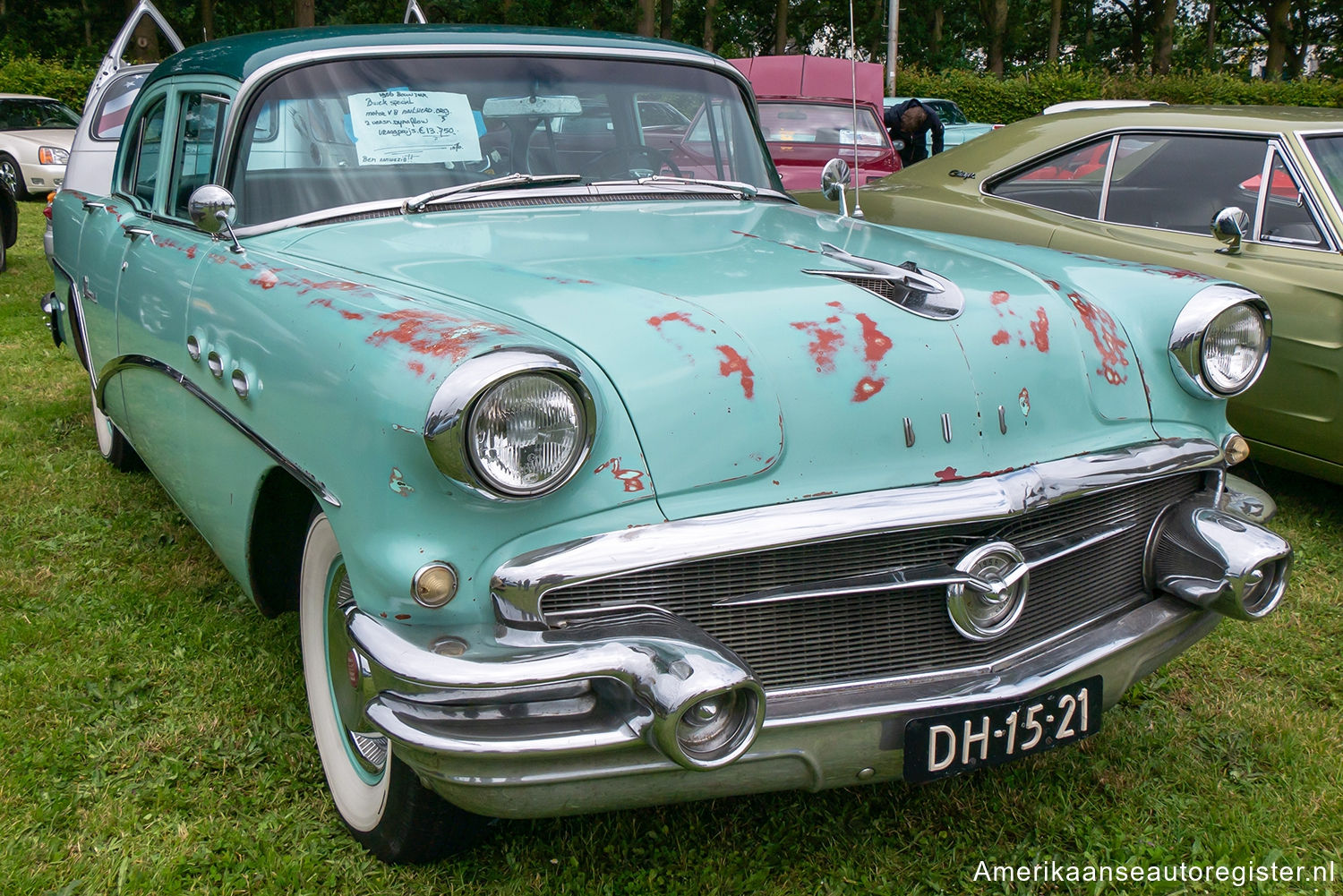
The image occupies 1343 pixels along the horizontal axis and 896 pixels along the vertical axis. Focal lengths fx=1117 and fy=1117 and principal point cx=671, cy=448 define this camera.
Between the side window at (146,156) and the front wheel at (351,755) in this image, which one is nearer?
the front wheel at (351,755)

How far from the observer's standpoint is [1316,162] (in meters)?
3.96

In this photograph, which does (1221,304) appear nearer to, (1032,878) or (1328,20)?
(1032,878)

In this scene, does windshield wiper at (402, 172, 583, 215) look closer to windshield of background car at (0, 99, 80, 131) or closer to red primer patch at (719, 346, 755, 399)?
red primer patch at (719, 346, 755, 399)

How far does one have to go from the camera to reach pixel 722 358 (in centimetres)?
181

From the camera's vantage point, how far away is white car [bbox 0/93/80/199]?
12.3m

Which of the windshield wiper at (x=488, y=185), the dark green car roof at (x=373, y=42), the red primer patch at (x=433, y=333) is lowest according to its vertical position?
the red primer patch at (x=433, y=333)

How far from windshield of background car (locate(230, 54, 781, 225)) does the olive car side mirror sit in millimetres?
128

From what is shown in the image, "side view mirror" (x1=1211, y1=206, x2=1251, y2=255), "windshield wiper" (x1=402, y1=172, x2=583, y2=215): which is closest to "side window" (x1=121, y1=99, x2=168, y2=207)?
"windshield wiper" (x1=402, y1=172, x2=583, y2=215)

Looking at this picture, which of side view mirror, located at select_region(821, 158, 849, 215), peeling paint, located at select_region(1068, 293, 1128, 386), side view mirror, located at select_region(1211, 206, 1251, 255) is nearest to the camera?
peeling paint, located at select_region(1068, 293, 1128, 386)

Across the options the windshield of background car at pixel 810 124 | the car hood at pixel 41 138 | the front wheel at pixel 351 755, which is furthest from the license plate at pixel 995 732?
the car hood at pixel 41 138

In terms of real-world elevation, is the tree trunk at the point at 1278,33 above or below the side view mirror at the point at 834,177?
below

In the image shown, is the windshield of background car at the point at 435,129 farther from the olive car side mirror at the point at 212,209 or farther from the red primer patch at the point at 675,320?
the red primer patch at the point at 675,320

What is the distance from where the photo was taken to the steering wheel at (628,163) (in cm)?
284

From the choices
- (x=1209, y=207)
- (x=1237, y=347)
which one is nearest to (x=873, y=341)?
(x=1237, y=347)
